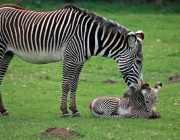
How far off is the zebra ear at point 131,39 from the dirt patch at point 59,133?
3.12 meters

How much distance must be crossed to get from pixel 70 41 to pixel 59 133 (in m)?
3.15

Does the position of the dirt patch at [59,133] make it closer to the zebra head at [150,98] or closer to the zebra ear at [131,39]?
the zebra head at [150,98]

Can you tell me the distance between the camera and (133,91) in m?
13.9

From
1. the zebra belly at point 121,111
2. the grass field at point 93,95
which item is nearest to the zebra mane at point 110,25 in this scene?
the zebra belly at point 121,111

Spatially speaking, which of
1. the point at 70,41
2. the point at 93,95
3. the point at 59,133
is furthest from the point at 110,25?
the point at 59,133

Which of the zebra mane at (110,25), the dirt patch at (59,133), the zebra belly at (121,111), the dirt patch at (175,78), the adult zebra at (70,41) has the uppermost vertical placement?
the zebra mane at (110,25)

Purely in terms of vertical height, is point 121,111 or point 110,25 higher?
point 110,25

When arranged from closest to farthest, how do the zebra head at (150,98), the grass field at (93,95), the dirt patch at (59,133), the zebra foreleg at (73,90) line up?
the dirt patch at (59,133)
the grass field at (93,95)
the zebra head at (150,98)
the zebra foreleg at (73,90)

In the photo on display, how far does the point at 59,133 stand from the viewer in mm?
11398

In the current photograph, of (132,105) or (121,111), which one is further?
(121,111)

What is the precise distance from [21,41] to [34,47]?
35 centimetres

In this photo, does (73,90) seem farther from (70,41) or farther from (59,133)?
(59,133)

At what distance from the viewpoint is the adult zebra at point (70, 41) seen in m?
13.9

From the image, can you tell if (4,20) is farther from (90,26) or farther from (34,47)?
(90,26)
